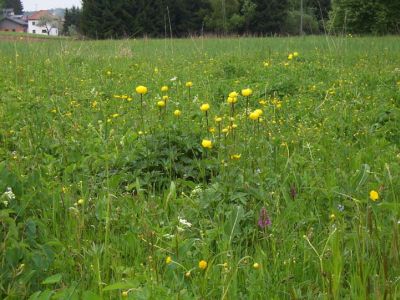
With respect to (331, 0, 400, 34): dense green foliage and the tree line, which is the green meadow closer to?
(331, 0, 400, 34): dense green foliage

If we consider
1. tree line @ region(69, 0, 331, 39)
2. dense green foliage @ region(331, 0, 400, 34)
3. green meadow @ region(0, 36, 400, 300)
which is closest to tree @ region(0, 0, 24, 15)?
tree line @ region(69, 0, 331, 39)

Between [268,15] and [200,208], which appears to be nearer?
[200,208]

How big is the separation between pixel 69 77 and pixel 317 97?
3148 mm

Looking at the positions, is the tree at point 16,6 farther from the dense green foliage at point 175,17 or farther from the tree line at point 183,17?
the dense green foliage at point 175,17

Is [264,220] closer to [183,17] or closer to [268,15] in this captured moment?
[183,17]

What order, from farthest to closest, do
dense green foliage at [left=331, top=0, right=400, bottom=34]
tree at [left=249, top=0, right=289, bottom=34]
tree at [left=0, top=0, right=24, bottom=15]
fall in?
tree at [left=0, top=0, right=24, bottom=15]
tree at [left=249, top=0, right=289, bottom=34]
dense green foliage at [left=331, top=0, right=400, bottom=34]

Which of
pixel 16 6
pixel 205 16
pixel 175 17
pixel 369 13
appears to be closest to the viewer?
pixel 369 13

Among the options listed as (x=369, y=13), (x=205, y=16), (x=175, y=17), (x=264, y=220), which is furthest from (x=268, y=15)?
(x=264, y=220)

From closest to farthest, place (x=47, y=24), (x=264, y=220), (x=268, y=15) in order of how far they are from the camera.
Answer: (x=264, y=220) → (x=47, y=24) → (x=268, y=15)

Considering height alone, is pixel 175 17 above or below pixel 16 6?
below

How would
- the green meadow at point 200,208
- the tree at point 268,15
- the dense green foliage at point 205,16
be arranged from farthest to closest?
1. the tree at point 268,15
2. the dense green foliage at point 205,16
3. the green meadow at point 200,208

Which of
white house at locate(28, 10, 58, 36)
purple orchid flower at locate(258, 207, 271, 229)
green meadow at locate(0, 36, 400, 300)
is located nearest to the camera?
green meadow at locate(0, 36, 400, 300)

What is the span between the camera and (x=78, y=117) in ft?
12.6

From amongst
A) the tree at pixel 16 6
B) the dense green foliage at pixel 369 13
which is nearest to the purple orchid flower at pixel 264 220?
the dense green foliage at pixel 369 13
